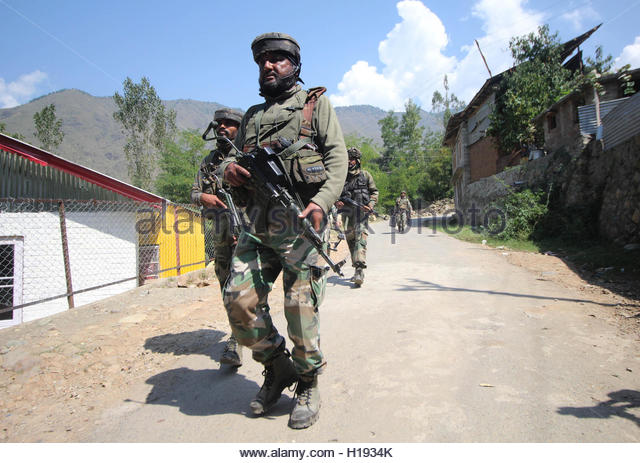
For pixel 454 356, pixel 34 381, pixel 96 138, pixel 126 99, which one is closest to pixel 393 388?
pixel 454 356

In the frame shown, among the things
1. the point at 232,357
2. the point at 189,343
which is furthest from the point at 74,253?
the point at 232,357

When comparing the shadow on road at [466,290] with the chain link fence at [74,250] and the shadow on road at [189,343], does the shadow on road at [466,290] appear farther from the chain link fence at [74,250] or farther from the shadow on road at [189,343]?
the chain link fence at [74,250]

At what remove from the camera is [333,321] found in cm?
388

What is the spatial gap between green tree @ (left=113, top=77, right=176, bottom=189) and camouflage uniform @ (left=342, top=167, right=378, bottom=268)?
38.1m

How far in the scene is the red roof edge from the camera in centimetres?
878

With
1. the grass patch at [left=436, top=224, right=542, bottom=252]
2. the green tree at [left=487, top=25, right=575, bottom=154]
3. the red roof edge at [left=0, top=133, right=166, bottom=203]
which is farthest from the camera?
the green tree at [left=487, top=25, right=575, bottom=154]

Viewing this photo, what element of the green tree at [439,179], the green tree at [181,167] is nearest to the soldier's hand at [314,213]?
the green tree at [181,167]

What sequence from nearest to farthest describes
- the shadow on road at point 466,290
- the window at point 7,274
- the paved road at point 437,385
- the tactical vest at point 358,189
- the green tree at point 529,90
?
1. the paved road at point 437,385
2. the shadow on road at point 466,290
3. the tactical vest at point 358,189
4. the window at point 7,274
5. the green tree at point 529,90

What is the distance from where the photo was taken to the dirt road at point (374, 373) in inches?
76.0

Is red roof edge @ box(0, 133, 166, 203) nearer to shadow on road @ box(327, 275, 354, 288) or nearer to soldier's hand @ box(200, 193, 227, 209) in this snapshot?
shadow on road @ box(327, 275, 354, 288)

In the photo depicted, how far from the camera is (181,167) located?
80.6ft

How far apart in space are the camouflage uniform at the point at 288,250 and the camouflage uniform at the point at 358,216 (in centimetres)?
346

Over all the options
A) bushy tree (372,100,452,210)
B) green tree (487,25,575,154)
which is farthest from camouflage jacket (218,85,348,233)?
bushy tree (372,100,452,210)

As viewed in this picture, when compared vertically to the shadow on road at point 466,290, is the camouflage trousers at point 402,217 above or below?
above
